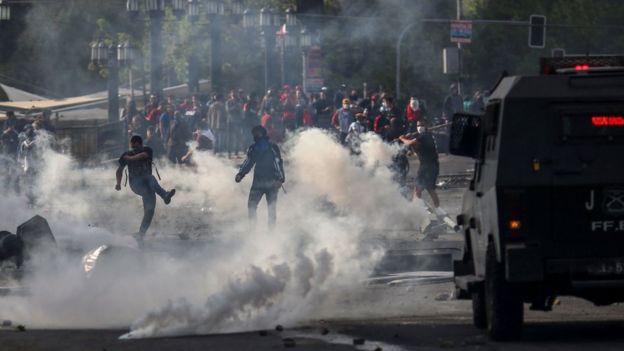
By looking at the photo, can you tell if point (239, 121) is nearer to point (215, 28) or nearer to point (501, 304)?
point (215, 28)

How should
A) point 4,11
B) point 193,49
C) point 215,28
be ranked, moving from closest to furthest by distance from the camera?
point 215,28
point 4,11
point 193,49

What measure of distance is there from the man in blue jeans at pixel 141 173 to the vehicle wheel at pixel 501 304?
875cm

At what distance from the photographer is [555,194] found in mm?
9734

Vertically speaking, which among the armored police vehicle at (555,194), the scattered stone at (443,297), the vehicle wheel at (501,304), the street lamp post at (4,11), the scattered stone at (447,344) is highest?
the street lamp post at (4,11)

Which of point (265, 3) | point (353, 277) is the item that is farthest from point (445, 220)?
point (265, 3)

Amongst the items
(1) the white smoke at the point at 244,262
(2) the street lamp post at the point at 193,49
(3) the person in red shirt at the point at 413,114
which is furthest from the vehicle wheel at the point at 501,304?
(2) the street lamp post at the point at 193,49

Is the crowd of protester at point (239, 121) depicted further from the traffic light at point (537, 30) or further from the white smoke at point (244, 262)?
the traffic light at point (537, 30)

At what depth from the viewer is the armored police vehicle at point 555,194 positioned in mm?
9734

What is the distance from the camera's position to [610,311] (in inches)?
491

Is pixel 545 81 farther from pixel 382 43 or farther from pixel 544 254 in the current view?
pixel 382 43

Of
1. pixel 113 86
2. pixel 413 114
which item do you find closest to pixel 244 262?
pixel 413 114

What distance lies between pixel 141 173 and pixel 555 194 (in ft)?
31.6

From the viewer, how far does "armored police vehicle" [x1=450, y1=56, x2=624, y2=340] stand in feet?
31.9

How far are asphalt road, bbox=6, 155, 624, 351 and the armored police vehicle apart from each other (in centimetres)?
47
